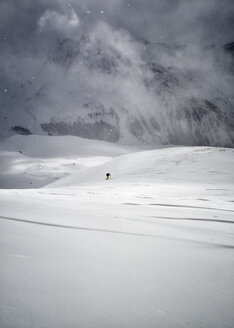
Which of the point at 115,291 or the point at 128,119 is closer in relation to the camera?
the point at 115,291

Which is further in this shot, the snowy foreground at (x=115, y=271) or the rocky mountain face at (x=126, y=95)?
the rocky mountain face at (x=126, y=95)

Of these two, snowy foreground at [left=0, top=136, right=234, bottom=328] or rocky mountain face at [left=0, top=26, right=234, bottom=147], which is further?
rocky mountain face at [left=0, top=26, right=234, bottom=147]

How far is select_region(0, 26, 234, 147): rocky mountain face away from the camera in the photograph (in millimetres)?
123562

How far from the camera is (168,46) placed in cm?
17650

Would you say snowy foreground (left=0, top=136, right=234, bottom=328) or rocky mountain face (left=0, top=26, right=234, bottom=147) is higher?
rocky mountain face (left=0, top=26, right=234, bottom=147)

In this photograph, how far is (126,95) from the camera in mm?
130500

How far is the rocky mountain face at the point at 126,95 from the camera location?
405 ft

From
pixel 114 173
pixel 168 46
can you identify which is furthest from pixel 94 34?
pixel 114 173

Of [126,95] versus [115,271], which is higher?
[126,95]

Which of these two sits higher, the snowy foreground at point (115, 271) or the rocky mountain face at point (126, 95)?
the rocky mountain face at point (126, 95)

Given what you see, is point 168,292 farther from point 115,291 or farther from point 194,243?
point 194,243


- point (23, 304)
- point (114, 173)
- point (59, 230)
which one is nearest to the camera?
point (23, 304)

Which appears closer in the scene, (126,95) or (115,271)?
(115,271)

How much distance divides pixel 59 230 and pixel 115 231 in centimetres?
44
